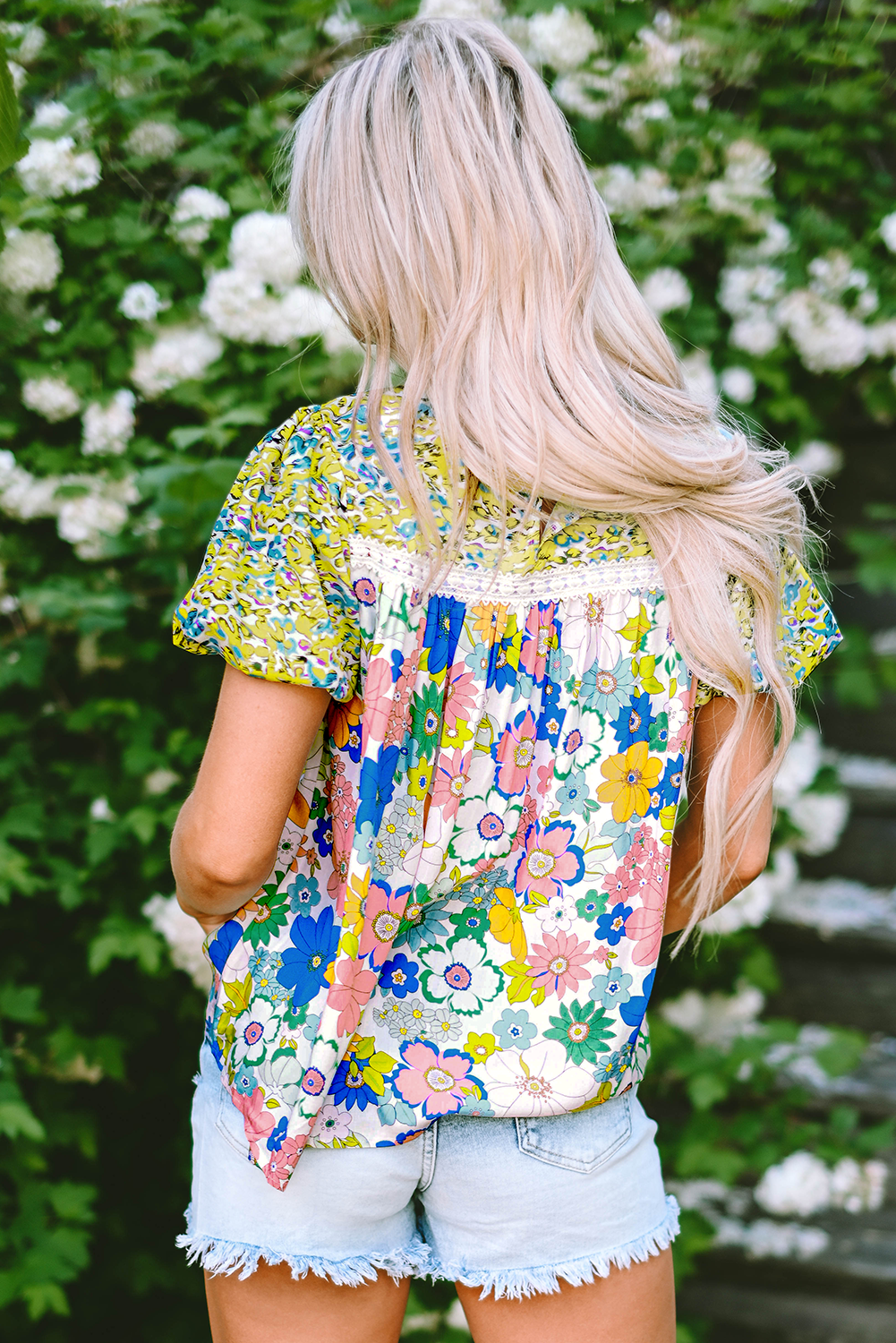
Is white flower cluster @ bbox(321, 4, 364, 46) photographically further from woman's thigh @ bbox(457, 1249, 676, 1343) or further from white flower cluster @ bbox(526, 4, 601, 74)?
woman's thigh @ bbox(457, 1249, 676, 1343)

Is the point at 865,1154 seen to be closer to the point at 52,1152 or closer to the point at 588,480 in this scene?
the point at 52,1152

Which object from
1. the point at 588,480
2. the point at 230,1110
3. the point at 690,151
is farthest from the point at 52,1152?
the point at 690,151

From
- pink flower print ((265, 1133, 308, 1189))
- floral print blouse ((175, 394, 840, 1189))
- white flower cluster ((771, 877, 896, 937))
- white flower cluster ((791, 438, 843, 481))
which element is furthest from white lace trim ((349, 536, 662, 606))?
white flower cluster ((771, 877, 896, 937))

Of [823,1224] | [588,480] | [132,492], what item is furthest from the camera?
[823,1224]

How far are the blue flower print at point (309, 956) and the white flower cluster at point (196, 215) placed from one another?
135 centimetres

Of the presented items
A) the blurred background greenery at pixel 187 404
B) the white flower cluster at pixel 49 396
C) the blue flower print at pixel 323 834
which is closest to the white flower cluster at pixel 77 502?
the blurred background greenery at pixel 187 404

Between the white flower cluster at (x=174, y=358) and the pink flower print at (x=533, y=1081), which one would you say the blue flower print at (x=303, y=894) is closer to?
the pink flower print at (x=533, y=1081)

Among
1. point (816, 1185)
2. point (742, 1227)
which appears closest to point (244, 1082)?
point (816, 1185)

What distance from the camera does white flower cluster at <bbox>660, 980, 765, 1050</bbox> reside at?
235 centimetres

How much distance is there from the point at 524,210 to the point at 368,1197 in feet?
3.28

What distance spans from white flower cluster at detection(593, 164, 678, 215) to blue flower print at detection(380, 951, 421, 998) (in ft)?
4.99

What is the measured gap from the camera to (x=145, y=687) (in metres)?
2.03

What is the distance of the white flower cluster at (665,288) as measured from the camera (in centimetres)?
203

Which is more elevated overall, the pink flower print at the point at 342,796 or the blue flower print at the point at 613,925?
the pink flower print at the point at 342,796
